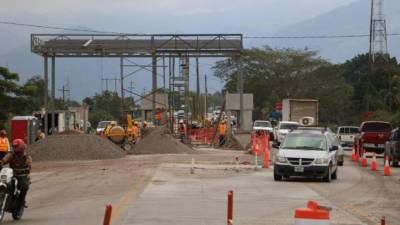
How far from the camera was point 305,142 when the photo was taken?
26.2 m

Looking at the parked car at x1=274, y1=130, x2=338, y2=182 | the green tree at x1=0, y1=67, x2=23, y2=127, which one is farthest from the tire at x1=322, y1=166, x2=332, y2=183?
the green tree at x1=0, y1=67, x2=23, y2=127

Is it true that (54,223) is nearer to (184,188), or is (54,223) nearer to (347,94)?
(184,188)

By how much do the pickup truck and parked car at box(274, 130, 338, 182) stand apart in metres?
18.2

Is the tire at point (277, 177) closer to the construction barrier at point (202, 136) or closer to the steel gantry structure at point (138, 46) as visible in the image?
the steel gantry structure at point (138, 46)

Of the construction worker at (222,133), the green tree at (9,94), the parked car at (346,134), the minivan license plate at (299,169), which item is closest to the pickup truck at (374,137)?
the parked car at (346,134)

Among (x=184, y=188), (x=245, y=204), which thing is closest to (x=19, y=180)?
(x=245, y=204)

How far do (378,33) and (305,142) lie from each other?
2634 inches

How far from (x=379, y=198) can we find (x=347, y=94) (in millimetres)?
76420

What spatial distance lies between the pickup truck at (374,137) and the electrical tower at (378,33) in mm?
32273

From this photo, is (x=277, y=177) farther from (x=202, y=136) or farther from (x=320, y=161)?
(x=202, y=136)

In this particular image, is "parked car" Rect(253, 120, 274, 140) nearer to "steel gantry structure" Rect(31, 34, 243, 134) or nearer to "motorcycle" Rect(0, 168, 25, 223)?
"steel gantry structure" Rect(31, 34, 243, 134)

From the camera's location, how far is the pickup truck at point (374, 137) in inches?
1735

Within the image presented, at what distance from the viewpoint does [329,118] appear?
313 feet

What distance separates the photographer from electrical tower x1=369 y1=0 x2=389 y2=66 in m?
80.2
